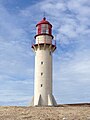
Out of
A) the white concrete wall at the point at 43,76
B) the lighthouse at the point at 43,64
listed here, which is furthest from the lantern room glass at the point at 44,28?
the white concrete wall at the point at 43,76

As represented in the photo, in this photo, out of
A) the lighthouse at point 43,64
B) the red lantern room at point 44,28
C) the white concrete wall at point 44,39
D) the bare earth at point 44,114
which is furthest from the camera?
the red lantern room at point 44,28

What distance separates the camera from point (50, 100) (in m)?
31.8

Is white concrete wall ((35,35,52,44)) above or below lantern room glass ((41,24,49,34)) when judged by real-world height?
below

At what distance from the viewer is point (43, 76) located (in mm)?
32438

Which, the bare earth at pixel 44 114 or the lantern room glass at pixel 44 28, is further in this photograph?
the lantern room glass at pixel 44 28

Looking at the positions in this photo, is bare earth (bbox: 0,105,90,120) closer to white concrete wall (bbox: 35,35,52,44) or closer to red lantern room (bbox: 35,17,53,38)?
white concrete wall (bbox: 35,35,52,44)

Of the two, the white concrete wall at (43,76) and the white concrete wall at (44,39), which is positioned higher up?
the white concrete wall at (44,39)

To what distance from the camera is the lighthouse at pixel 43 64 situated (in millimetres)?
32125

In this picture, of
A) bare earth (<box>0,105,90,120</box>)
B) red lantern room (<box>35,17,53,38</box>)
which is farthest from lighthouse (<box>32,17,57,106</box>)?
bare earth (<box>0,105,90,120</box>)

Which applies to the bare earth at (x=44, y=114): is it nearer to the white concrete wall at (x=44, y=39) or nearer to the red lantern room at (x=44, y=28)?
the white concrete wall at (x=44, y=39)

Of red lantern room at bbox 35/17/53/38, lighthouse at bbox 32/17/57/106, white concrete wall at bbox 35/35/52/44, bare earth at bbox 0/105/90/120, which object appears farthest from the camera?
red lantern room at bbox 35/17/53/38

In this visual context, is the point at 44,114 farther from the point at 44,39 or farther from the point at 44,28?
the point at 44,28

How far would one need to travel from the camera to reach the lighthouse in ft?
105

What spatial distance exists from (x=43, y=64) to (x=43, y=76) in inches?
54.1
